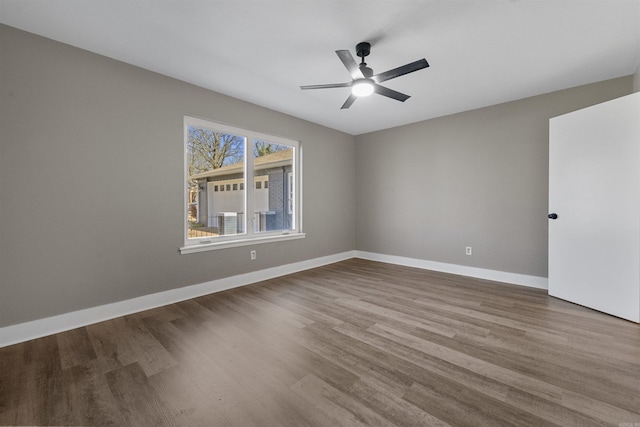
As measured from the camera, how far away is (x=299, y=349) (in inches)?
80.7

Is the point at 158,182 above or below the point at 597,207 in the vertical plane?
above

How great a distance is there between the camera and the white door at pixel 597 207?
Answer: 2545mm

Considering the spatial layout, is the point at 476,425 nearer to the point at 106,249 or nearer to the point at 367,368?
the point at 367,368

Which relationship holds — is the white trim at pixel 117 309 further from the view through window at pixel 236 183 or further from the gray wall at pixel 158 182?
the view through window at pixel 236 183

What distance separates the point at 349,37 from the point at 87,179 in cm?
275

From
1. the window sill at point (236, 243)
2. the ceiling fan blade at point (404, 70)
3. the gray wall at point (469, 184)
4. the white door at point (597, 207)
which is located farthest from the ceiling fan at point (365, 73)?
the window sill at point (236, 243)

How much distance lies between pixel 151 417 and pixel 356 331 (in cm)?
154

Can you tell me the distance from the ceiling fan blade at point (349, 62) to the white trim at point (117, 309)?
2873 millimetres

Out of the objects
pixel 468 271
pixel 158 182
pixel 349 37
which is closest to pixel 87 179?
pixel 158 182

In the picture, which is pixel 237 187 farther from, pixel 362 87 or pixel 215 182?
pixel 362 87

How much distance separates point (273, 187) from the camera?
4.32 m

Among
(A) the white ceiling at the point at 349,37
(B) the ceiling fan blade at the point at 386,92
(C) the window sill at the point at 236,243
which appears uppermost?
(A) the white ceiling at the point at 349,37

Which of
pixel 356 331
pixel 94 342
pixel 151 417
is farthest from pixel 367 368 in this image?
pixel 94 342

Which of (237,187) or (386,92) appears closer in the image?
(386,92)
